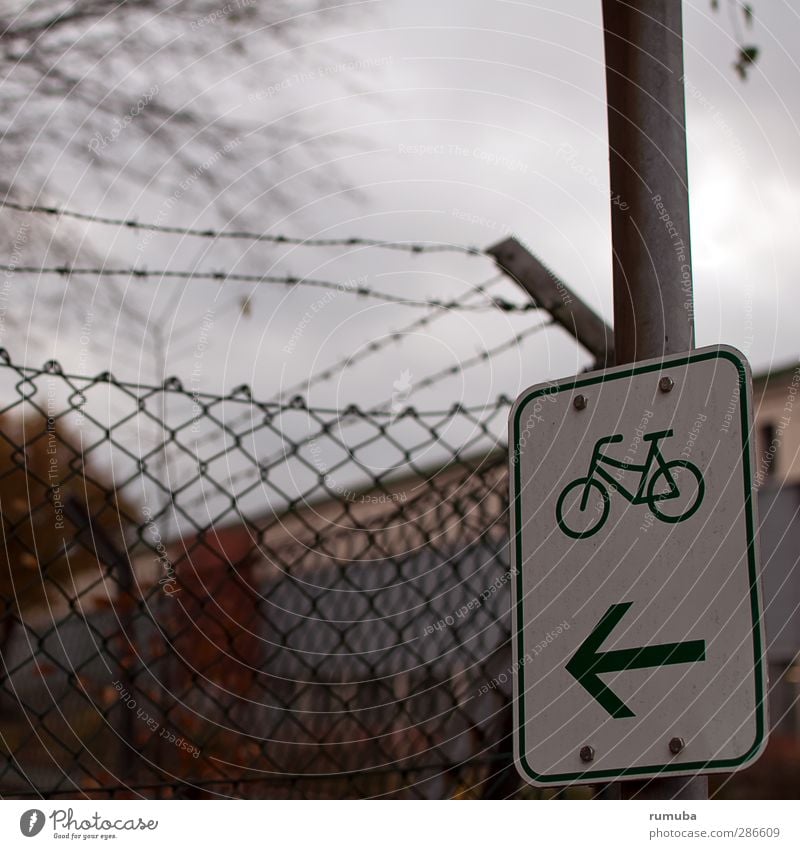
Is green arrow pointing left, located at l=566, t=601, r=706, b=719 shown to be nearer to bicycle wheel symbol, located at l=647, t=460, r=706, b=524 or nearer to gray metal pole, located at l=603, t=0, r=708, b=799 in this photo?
bicycle wheel symbol, located at l=647, t=460, r=706, b=524

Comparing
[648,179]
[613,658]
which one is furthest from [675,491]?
[648,179]

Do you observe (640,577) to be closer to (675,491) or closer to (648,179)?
(675,491)

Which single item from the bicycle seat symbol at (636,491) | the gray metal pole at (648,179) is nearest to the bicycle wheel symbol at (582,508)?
the bicycle seat symbol at (636,491)

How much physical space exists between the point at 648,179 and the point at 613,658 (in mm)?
483

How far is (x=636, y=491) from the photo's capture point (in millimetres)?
989

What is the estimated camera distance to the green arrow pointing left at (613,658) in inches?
36.0

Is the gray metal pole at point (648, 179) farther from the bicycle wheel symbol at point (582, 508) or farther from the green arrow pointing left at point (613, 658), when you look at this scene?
the green arrow pointing left at point (613, 658)

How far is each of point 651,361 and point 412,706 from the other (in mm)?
1283

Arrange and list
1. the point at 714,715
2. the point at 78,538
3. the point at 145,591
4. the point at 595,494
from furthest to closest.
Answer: the point at 145,591
the point at 78,538
the point at 595,494
the point at 714,715

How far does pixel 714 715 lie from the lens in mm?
895

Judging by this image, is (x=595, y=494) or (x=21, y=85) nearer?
(x=595, y=494)
